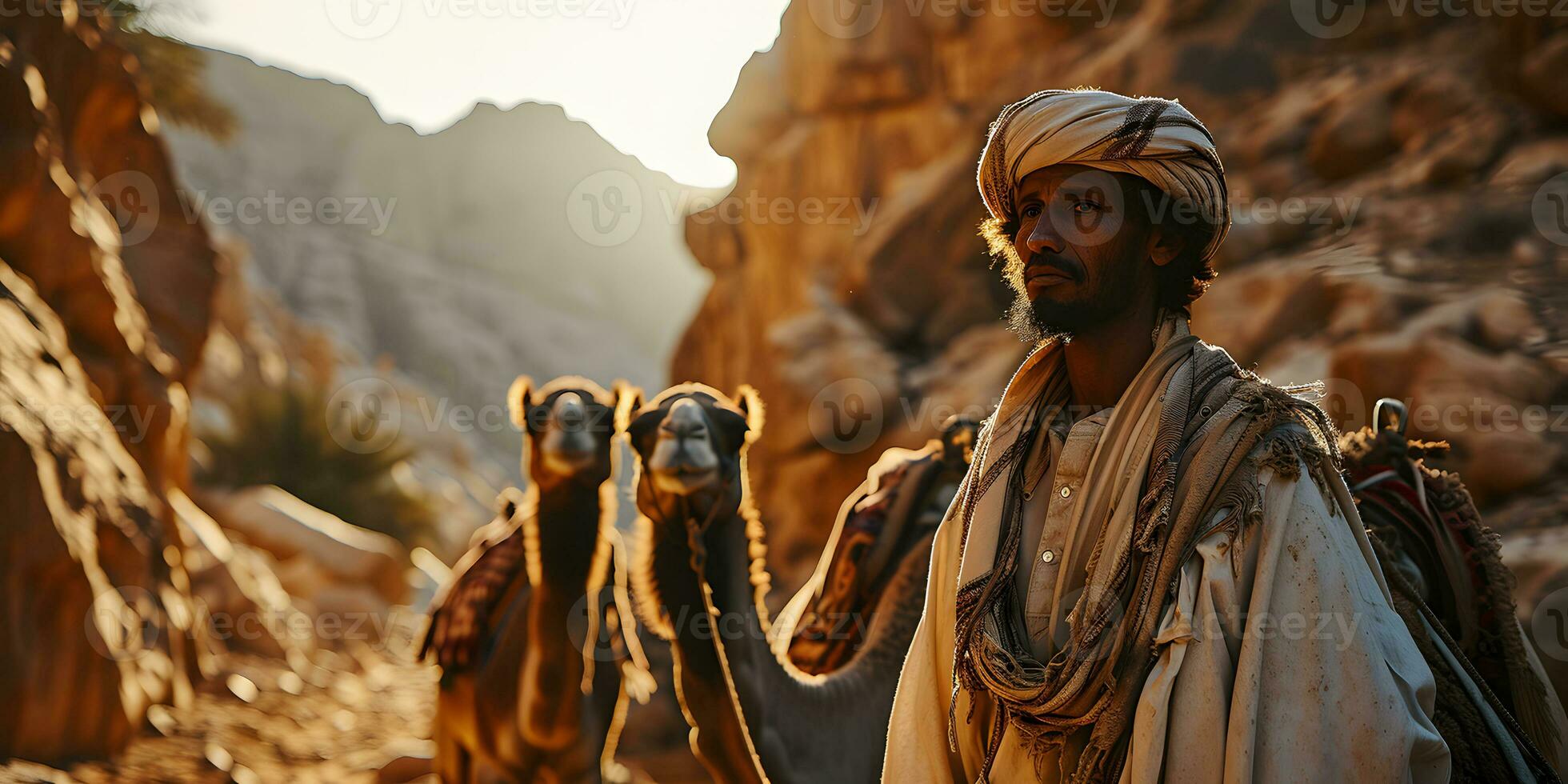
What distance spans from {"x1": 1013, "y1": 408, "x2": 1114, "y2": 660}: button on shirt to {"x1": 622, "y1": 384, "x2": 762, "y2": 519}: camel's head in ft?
5.21

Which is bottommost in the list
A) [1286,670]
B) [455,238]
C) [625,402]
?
[1286,670]

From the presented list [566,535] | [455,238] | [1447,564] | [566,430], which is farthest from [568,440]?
[455,238]

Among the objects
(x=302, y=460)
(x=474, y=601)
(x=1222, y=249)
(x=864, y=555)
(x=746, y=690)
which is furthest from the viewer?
(x=302, y=460)

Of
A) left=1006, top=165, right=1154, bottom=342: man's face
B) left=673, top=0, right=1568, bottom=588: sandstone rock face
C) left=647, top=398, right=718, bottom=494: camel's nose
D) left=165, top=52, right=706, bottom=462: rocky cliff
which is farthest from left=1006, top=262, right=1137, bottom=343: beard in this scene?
left=165, top=52, right=706, bottom=462: rocky cliff

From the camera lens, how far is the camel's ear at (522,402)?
456 centimetres

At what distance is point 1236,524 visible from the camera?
1.79 meters

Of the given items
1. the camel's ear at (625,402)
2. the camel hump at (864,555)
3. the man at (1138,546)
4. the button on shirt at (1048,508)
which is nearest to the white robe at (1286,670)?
the man at (1138,546)

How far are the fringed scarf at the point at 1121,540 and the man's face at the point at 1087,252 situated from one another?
0.12m

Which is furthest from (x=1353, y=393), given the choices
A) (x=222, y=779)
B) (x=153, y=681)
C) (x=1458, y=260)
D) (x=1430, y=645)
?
(x=153, y=681)

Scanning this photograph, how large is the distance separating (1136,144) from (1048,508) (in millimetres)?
671

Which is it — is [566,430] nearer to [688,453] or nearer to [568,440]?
[568,440]

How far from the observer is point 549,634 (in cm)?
453

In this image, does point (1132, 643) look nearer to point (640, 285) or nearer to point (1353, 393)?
point (1353, 393)

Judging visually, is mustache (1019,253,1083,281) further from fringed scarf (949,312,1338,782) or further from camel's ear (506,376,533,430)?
camel's ear (506,376,533,430)
